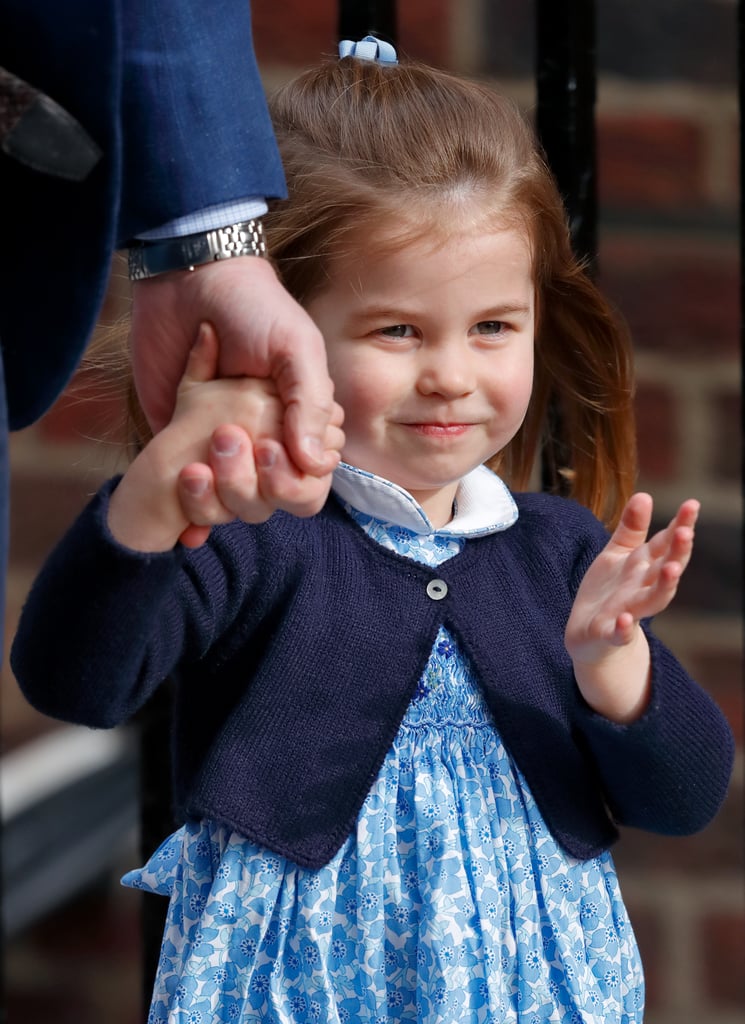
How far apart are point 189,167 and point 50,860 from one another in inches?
39.7

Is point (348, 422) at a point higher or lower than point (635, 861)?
higher

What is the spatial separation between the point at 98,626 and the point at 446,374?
27 cm

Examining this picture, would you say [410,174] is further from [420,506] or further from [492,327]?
[420,506]

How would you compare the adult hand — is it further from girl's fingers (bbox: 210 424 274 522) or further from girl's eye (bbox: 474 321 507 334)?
girl's eye (bbox: 474 321 507 334)

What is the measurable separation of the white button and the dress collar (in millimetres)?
36

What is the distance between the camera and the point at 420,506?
1.08m

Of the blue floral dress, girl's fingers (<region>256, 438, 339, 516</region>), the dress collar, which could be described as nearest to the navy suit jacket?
girl's fingers (<region>256, 438, 339, 516</region>)

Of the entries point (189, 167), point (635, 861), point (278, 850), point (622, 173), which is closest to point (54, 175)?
point (189, 167)

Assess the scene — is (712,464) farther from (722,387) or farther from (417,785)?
(417,785)

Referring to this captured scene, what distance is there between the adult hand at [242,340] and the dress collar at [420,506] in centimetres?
15

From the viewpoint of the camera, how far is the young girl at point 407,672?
99 cm

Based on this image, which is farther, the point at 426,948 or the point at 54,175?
the point at 426,948

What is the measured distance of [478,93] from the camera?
44.3 inches

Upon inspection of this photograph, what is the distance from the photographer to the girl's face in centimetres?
103
